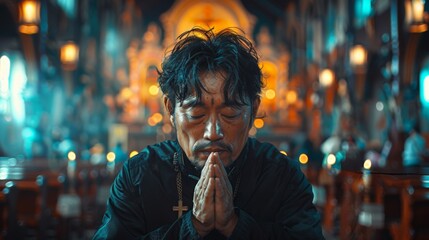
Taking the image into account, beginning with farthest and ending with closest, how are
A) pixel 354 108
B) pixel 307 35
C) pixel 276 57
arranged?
pixel 307 35, pixel 276 57, pixel 354 108

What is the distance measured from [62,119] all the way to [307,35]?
39.4 ft

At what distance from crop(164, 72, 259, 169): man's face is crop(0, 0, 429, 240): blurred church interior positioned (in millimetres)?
227

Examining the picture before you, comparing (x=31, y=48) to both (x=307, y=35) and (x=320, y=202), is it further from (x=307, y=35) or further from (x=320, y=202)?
(x=307, y=35)

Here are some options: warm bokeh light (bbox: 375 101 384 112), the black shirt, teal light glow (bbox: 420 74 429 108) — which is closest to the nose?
the black shirt

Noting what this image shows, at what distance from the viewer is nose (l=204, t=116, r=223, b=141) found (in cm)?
146

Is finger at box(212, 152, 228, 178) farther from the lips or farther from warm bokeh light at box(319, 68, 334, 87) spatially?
warm bokeh light at box(319, 68, 334, 87)

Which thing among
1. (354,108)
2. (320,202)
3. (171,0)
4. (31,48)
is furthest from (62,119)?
(171,0)

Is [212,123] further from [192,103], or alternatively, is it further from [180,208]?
[180,208]

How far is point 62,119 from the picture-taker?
15.8 metres

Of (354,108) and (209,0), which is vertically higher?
(209,0)

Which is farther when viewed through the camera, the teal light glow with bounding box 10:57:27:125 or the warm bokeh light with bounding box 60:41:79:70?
the teal light glow with bounding box 10:57:27:125

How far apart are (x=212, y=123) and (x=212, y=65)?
0.15 metres

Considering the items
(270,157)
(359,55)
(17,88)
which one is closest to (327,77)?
(359,55)

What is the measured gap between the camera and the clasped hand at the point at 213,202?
1379mm
